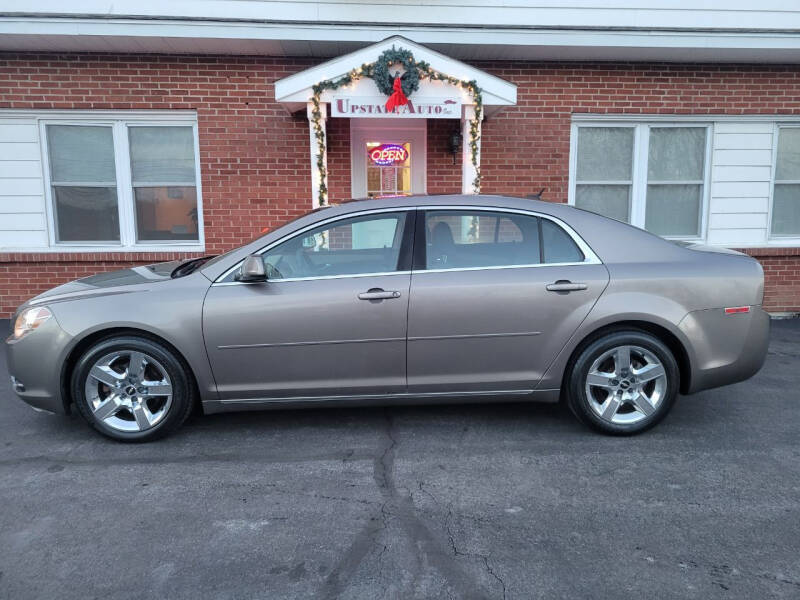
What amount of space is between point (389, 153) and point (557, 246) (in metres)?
4.46

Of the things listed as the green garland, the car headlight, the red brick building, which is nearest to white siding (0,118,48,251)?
the red brick building

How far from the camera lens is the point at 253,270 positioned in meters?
3.80

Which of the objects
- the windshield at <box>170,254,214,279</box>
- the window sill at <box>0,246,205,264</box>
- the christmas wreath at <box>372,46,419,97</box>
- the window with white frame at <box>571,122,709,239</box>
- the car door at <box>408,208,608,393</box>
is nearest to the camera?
the car door at <box>408,208,608,393</box>

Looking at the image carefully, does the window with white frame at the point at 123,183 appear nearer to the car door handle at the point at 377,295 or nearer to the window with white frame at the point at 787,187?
the car door handle at the point at 377,295

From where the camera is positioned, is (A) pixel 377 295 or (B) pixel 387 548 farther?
(A) pixel 377 295

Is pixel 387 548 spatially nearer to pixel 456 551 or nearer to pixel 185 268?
pixel 456 551

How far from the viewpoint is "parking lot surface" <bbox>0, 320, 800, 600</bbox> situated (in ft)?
8.48

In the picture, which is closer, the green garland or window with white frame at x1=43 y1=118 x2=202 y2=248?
the green garland

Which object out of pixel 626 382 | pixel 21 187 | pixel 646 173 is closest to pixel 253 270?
pixel 626 382

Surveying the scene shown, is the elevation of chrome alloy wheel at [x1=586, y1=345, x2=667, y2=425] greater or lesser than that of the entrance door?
lesser

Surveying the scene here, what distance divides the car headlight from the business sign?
356 centimetres

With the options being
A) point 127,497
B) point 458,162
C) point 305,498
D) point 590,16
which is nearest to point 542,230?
point 305,498

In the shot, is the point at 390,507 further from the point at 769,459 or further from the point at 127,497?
the point at 769,459

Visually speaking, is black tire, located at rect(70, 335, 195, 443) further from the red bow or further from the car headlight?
the red bow
